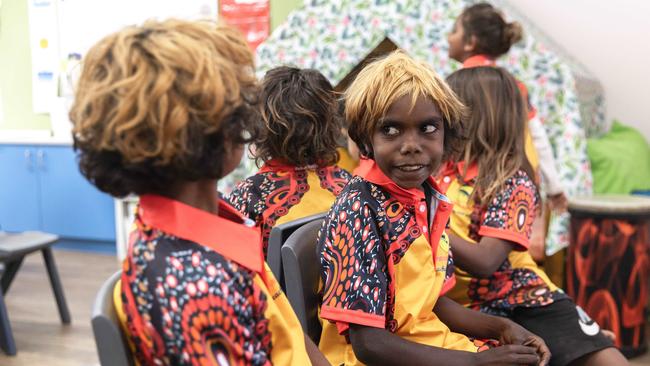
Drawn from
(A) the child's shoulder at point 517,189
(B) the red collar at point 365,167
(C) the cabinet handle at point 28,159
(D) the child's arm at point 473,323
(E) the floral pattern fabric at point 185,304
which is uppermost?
(B) the red collar at point 365,167

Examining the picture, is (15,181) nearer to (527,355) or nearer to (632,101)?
(632,101)

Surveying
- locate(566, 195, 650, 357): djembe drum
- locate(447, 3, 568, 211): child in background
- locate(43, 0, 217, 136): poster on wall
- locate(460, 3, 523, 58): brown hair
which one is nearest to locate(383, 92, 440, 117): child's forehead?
locate(447, 3, 568, 211): child in background

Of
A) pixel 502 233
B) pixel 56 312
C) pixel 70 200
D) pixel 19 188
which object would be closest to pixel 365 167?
pixel 502 233

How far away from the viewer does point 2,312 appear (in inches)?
119

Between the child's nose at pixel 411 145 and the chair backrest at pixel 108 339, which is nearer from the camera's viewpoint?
the chair backrest at pixel 108 339

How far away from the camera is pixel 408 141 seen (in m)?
1.22

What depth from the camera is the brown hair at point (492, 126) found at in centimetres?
163

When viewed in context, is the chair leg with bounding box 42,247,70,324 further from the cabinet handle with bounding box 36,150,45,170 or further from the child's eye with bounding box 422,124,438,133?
the child's eye with bounding box 422,124,438,133

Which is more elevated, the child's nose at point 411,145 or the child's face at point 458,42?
the child's face at point 458,42

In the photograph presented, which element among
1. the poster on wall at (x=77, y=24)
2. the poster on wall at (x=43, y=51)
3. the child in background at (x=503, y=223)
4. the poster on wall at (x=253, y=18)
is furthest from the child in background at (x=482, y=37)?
the poster on wall at (x=43, y=51)

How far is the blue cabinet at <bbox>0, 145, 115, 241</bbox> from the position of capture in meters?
4.98

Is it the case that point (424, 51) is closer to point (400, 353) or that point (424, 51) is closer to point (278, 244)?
point (278, 244)

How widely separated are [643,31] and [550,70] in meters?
1.18

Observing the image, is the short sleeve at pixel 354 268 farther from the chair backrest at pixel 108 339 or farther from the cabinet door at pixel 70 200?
the cabinet door at pixel 70 200
